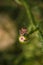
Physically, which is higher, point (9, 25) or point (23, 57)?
point (9, 25)

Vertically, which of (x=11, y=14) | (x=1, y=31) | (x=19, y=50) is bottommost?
(x=19, y=50)

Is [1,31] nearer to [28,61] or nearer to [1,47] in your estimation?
[1,47]

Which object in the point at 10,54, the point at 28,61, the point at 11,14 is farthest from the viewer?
the point at 11,14

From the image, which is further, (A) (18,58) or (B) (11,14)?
(B) (11,14)

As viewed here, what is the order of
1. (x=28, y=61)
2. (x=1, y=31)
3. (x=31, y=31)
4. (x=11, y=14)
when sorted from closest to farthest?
1. (x=31, y=31)
2. (x=28, y=61)
3. (x=1, y=31)
4. (x=11, y=14)

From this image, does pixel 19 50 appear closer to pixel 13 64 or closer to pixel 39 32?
pixel 13 64

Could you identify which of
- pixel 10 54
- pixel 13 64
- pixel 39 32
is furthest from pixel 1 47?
pixel 39 32

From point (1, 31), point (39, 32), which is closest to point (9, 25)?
point (1, 31)
